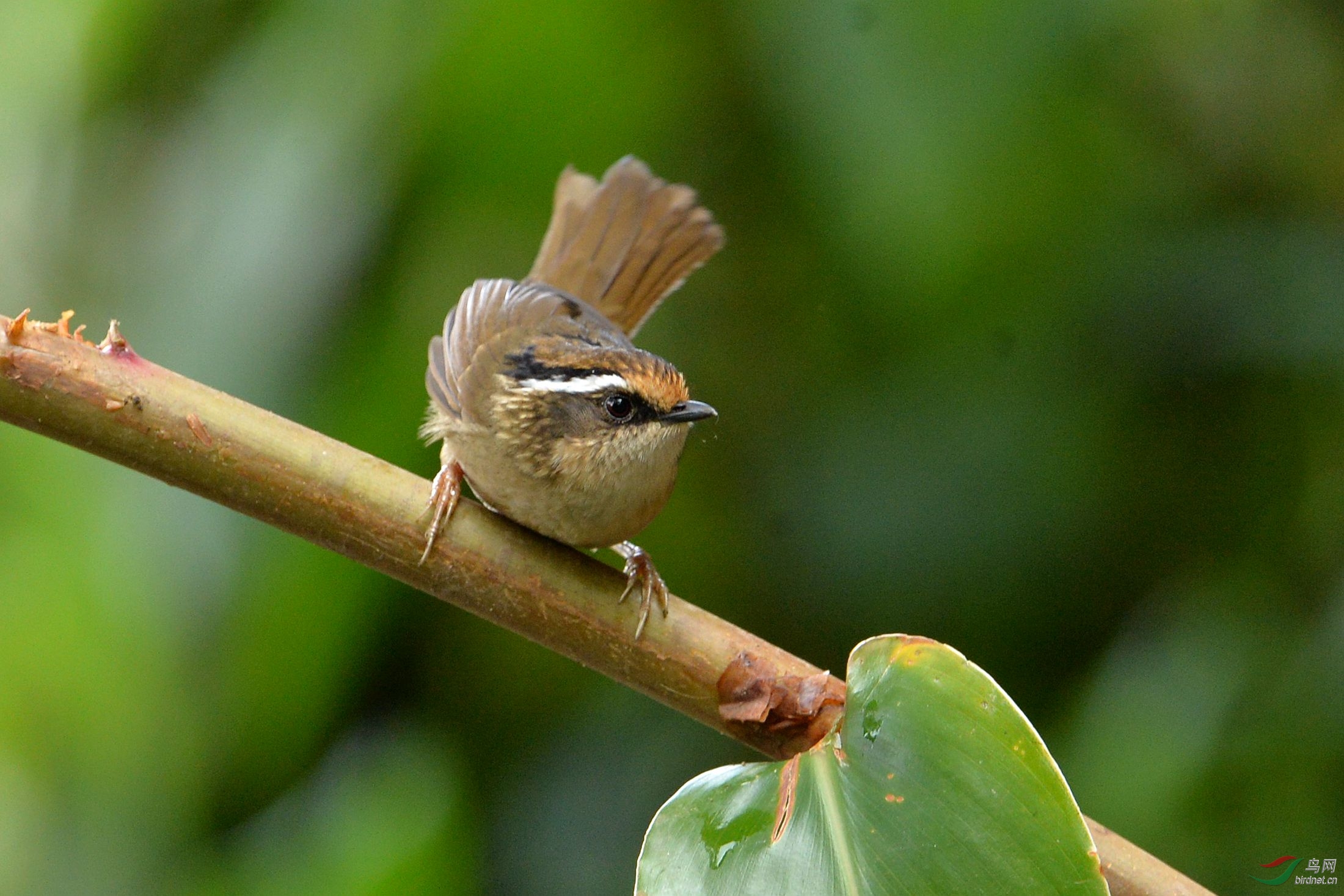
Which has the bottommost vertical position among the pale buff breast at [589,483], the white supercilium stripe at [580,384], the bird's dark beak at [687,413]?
the pale buff breast at [589,483]

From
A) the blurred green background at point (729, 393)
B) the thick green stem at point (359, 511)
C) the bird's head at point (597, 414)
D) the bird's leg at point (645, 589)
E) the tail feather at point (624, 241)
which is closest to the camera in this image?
the thick green stem at point (359, 511)

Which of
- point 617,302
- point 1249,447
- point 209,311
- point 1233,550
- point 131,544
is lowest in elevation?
point 131,544

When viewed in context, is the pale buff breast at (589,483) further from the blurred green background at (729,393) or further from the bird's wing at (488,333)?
the blurred green background at (729,393)

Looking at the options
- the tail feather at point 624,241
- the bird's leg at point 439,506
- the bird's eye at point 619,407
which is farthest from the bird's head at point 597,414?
the tail feather at point 624,241

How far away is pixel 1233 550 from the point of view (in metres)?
2.99

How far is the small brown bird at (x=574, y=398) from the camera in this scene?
2506 mm

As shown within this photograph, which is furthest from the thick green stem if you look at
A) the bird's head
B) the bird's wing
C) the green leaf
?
→ the bird's wing

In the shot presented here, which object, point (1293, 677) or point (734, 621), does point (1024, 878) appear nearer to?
point (1293, 677)

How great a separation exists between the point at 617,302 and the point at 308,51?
107 cm

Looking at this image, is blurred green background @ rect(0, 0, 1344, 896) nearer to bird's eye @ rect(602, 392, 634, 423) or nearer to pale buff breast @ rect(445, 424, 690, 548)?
pale buff breast @ rect(445, 424, 690, 548)

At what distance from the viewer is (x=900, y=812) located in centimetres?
155

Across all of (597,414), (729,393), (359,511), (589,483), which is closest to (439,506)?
(359,511)

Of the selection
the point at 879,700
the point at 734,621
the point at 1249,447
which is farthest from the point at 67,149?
the point at 1249,447

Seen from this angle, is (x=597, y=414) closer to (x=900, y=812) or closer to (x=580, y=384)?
(x=580, y=384)
